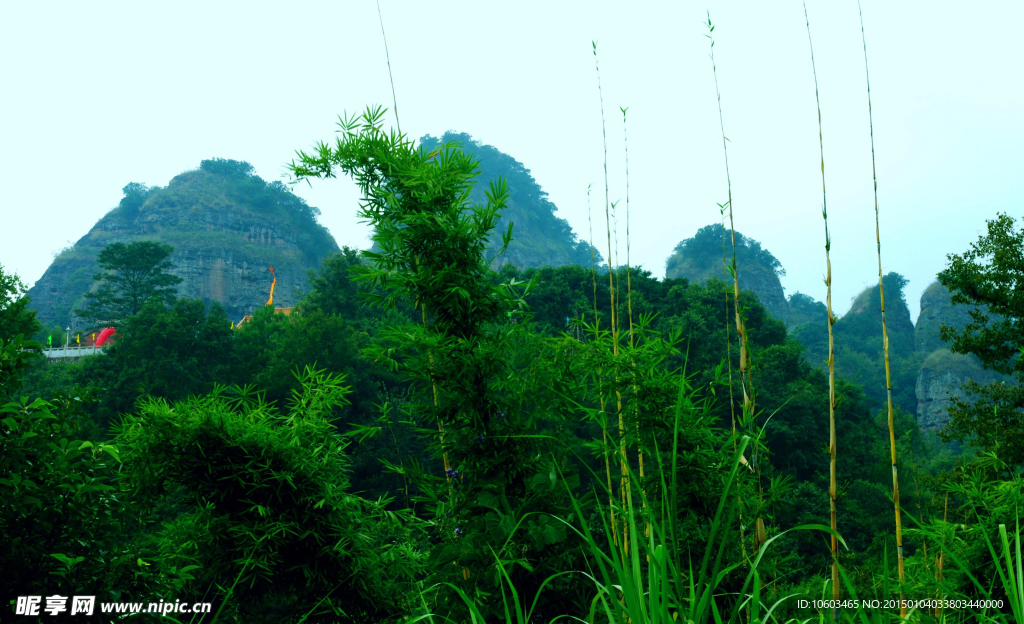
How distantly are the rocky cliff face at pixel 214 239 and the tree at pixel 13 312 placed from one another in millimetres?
23038

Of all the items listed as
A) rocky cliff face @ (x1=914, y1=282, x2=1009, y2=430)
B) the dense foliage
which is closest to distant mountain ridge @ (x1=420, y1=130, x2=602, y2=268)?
rocky cliff face @ (x1=914, y1=282, x2=1009, y2=430)

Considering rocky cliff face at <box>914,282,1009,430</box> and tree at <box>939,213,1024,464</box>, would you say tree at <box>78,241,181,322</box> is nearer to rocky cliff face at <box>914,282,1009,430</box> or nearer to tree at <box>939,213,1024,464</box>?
tree at <box>939,213,1024,464</box>

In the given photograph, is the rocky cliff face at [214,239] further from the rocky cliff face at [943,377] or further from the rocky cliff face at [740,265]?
the rocky cliff face at [943,377]

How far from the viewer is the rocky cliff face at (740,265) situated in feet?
119

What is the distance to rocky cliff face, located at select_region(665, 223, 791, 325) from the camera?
36.4 metres

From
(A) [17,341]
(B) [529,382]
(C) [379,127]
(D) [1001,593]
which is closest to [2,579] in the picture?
(A) [17,341]

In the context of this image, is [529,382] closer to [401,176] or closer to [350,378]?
[401,176]

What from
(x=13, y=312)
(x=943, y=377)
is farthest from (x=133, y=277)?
(x=943, y=377)

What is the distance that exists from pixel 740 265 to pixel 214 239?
106ft

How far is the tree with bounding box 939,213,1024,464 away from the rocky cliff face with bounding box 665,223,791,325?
2889 cm

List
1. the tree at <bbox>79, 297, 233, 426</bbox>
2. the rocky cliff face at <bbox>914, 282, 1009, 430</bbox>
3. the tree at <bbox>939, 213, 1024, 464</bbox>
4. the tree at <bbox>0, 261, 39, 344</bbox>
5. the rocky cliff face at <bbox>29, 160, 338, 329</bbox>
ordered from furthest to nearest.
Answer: the rocky cliff face at <bbox>29, 160, 338, 329</bbox> → the rocky cliff face at <bbox>914, 282, 1009, 430</bbox> → the tree at <bbox>79, 297, 233, 426</bbox> → the tree at <bbox>0, 261, 39, 344</bbox> → the tree at <bbox>939, 213, 1024, 464</bbox>

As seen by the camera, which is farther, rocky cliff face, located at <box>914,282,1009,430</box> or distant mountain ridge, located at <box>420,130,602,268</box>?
distant mountain ridge, located at <box>420,130,602,268</box>

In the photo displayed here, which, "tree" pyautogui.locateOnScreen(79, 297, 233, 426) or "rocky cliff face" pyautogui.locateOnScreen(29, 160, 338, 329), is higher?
"rocky cliff face" pyautogui.locateOnScreen(29, 160, 338, 329)

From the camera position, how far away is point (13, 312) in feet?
27.9
